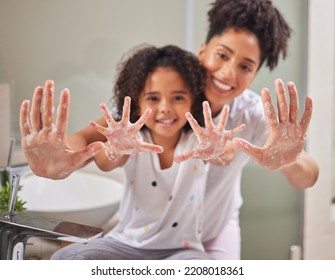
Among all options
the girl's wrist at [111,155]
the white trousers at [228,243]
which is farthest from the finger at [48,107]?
the white trousers at [228,243]

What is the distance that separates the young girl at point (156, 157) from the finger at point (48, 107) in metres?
Answer: 0.09

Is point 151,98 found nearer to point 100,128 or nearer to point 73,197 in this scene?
point 100,128

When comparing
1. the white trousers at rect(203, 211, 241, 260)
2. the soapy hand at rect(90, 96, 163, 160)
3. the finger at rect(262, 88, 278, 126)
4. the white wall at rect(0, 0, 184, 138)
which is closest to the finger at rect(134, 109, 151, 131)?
the soapy hand at rect(90, 96, 163, 160)

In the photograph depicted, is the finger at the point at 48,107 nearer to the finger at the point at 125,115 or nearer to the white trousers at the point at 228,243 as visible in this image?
the finger at the point at 125,115

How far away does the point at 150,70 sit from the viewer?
911 mm

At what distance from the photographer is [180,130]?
938 millimetres

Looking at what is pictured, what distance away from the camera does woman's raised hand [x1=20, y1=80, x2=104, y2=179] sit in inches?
32.3

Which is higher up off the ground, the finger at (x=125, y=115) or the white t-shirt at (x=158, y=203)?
the finger at (x=125, y=115)

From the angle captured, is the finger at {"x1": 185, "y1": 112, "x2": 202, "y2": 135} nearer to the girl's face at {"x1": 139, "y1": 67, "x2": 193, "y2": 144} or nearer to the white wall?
the girl's face at {"x1": 139, "y1": 67, "x2": 193, "y2": 144}

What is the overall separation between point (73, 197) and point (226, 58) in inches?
16.4

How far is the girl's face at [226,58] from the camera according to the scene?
0.95 metres

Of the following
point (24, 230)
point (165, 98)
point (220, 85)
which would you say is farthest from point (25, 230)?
point (220, 85)

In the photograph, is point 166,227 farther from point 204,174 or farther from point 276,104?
point 276,104
